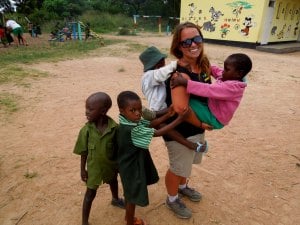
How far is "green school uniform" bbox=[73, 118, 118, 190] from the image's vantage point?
210 cm

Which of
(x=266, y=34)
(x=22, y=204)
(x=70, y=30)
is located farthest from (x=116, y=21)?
(x=22, y=204)

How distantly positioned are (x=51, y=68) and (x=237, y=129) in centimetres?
629

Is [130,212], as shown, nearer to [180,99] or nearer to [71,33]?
[180,99]

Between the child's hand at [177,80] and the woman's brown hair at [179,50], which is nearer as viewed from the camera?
the child's hand at [177,80]

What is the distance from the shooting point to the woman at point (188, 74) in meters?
1.96

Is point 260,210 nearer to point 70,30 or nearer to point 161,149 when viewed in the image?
point 161,149

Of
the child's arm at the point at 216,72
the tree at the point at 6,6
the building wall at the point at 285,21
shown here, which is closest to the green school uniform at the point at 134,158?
the child's arm at the point at 216,72

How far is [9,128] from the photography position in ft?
14.2

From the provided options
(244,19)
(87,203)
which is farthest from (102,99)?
(244,19)

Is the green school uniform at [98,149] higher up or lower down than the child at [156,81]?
lower down

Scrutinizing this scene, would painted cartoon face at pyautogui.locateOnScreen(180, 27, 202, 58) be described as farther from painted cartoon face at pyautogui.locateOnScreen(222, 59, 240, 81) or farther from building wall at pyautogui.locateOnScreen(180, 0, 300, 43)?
building wall at pyautogui.locateOnScreen(180, 0, 300, 43)

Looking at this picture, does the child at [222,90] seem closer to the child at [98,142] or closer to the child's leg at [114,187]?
the child at [98,142]

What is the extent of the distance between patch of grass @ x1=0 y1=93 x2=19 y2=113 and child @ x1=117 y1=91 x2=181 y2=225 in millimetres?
3795

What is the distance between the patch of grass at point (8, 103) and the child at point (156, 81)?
389cm
